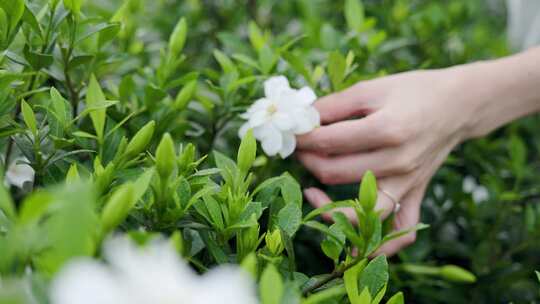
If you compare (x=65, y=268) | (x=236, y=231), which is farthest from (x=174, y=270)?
(x=236, y=231)

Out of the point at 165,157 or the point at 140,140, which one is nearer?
the point at 165,157

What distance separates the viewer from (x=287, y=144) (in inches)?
43.7

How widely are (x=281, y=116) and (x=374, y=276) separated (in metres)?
0.34

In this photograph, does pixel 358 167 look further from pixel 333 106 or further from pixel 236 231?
pixel 236 231

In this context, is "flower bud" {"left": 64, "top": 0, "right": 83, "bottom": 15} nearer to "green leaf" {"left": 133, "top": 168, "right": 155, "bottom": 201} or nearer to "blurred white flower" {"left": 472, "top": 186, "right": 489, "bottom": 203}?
"green leaf" {"left": 133, "top": 168, "right": 155, "bottom": 201}

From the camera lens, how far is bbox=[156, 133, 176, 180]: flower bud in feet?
2.45

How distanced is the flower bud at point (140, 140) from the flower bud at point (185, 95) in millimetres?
244

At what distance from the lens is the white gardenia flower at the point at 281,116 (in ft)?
3.56

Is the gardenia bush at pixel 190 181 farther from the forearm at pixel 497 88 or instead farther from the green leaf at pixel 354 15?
the forearm at pixel 497 88

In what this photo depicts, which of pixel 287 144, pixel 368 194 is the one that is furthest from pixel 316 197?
pixel 368 194

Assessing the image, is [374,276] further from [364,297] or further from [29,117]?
[29,117]

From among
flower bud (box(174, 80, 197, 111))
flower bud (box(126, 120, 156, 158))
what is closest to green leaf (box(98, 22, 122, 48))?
flower bud (box(174, 80, 197, 111))

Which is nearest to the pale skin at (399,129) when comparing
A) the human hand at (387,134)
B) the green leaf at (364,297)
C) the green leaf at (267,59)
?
the human hand at (387,134)

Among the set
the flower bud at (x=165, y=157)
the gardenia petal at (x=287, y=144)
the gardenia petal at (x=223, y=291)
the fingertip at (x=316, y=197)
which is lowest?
the fingertip at (x=316, y=197)
